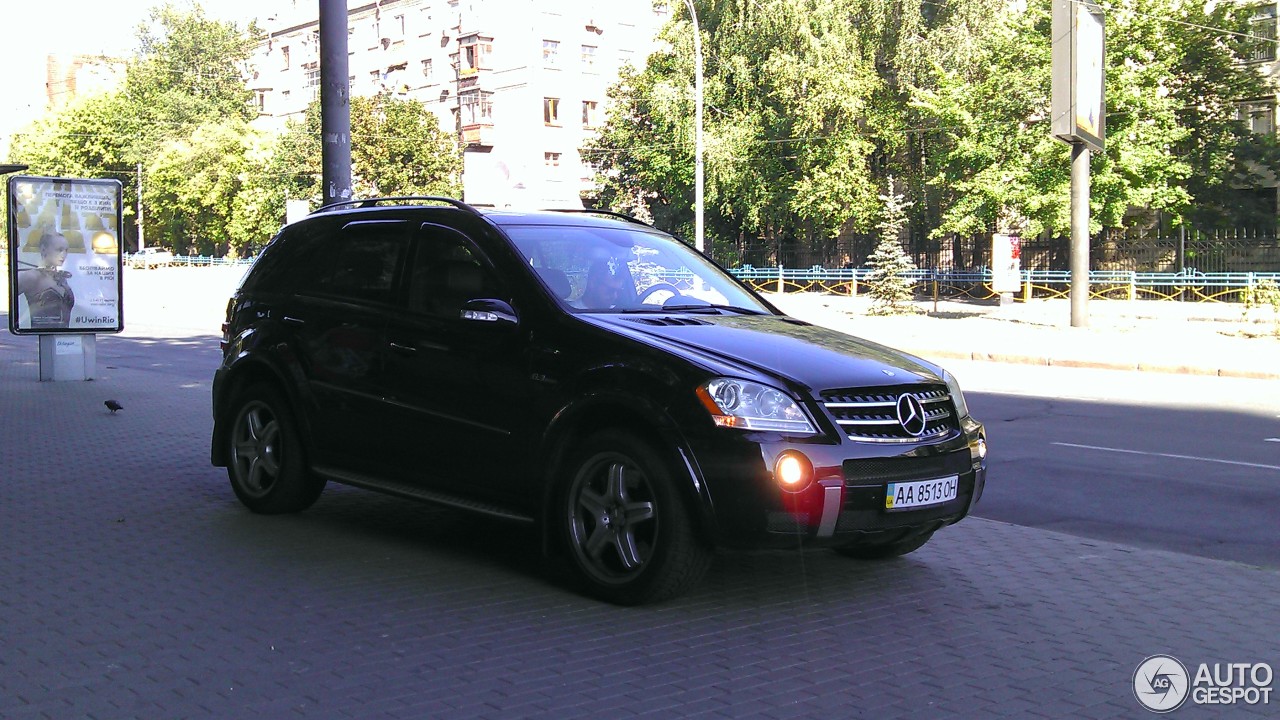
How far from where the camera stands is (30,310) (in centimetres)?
1608

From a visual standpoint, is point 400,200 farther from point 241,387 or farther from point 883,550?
point 883,550

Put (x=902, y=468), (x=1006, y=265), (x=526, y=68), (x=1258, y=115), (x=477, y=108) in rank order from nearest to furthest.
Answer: (x=902, y=468)
(x=1006, y=265)
(x=1258, y=115)
(x=526, y=68)
(x=477, y=108)

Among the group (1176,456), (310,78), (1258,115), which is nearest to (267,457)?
(1176,456)

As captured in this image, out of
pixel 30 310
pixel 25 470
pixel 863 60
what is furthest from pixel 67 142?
pixel 25 470

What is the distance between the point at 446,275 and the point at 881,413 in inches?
94.8

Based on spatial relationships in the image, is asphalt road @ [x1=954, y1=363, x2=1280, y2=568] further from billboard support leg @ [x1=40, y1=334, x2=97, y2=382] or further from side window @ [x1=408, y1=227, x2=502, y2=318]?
billboard support leg @ [x1=40, y1=334, x2=97, y2=382]

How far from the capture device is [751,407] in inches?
202

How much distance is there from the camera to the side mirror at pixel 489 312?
19.6ft

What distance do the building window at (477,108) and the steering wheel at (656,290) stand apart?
65.4 meters

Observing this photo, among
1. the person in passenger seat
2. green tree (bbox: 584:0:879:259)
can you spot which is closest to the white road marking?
the person in passenger seat

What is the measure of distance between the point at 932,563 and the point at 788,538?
1650 millimetres

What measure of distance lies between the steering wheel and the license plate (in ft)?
5.53

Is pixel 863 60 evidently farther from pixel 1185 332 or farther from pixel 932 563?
pixel 932 563

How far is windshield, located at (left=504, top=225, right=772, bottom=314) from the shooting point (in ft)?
20.1
